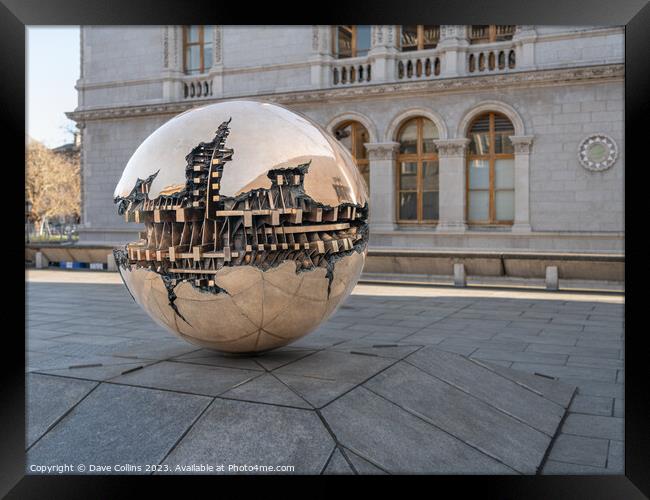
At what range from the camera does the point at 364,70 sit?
20172 millimetres

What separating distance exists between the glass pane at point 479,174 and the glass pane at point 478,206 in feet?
0.72

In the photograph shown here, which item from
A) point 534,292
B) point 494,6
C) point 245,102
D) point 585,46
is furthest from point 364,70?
point 494,6

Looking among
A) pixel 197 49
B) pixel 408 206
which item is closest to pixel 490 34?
pixel 408 206

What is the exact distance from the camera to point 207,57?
23.0 m

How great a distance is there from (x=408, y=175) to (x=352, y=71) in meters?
4.14

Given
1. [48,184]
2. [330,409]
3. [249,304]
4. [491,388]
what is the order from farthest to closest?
1. [48,184]
2. [491,388]
3. [249,304]
4. [330,409]

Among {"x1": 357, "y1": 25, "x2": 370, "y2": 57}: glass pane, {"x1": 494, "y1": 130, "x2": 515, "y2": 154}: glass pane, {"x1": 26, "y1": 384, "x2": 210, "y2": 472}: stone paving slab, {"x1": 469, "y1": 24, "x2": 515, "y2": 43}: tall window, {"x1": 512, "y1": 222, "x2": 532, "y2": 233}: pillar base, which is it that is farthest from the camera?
{"x1": 357, "y1": 25, "x2": 370, "y2": 57}: glass pane

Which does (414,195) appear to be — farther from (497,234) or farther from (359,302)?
(359,302)

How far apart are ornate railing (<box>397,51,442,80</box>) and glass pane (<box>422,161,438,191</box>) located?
2722mm

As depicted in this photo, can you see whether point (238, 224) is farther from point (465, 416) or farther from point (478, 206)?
point (478, 206)

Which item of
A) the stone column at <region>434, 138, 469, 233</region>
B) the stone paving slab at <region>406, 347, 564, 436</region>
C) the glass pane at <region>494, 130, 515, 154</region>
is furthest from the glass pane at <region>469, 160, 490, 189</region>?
the stone paving slab at <region>406, 347, 564, 436</region>

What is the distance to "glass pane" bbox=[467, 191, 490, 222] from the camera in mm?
18938

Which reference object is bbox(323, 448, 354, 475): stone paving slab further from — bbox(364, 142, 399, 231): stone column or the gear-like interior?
bbox(364, 142, 399, 231): stone column
